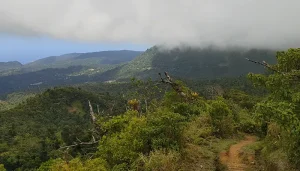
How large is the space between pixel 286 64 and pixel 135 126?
224 inches

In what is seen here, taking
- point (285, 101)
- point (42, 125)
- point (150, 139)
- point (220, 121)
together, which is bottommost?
point (42, 125)

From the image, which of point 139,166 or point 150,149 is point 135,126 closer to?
point 150,149

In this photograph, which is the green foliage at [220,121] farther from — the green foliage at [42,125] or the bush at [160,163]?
the green foliage at [42,125]

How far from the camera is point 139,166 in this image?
889 cm

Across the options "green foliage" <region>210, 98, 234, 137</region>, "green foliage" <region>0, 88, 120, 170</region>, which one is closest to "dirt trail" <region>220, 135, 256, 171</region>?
"green foliage" <region>210, 98, 234, 137</region>

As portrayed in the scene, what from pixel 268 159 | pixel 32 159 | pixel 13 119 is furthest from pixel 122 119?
pixel 13 119

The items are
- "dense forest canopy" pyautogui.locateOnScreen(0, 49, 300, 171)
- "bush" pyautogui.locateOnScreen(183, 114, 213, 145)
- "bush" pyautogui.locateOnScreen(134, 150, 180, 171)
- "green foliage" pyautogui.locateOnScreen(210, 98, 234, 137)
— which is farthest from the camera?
"green foliage" pyautogui.locateOnScreen(210, 98, 234, 137)

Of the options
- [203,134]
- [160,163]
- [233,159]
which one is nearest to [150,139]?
[160,163]

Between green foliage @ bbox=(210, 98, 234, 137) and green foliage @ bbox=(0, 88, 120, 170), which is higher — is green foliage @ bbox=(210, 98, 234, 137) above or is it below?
above

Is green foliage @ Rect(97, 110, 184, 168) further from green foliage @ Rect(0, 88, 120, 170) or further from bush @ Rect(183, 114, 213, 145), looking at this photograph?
green foliage @ Rect(0, 88, 120, 170)

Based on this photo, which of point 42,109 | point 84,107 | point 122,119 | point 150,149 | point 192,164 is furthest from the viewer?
point 84,107

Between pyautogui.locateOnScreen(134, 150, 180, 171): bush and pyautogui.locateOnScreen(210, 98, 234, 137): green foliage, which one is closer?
pyautogui.locateOnScreen(134, 150, 180, 171): bush

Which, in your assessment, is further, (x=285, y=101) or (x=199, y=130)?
(x=199, y=130)

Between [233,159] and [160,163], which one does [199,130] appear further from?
[160,163]
